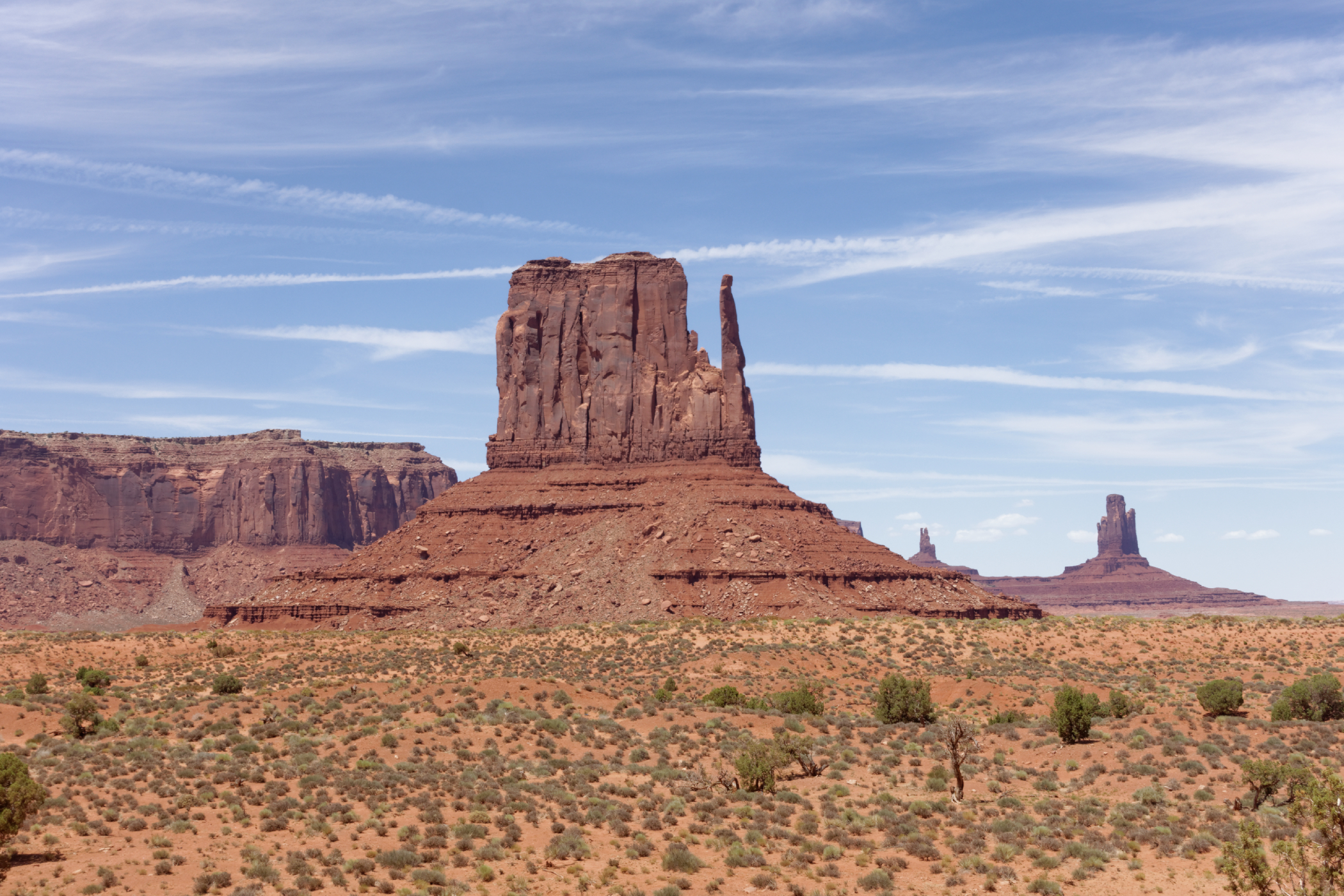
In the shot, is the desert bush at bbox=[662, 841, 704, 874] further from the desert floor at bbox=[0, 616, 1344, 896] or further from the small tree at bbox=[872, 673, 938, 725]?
the small tree at bbox=[872, 673, 938, 725]

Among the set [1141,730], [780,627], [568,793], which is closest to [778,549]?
[780,627]

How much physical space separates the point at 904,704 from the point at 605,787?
17.0 metres

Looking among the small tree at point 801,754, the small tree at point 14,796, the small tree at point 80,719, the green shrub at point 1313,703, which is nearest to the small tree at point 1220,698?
the green shrub at point 1313,703

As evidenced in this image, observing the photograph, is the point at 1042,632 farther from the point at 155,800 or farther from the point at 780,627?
the point at 155,800

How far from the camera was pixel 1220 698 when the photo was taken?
43.4 meters

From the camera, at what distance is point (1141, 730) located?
40250mm

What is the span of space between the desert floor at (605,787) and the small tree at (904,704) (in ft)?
3.35

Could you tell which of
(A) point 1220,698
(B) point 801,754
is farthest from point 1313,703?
(B) point 801,754

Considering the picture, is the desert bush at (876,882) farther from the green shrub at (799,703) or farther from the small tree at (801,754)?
the green shrub at (799,703)

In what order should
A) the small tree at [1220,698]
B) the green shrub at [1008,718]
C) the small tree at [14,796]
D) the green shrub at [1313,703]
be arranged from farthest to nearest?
the green shrub at [1008,718] → the small tree at [1220,698] → the green shrub at [1313,703] → the small tree at [14,796]

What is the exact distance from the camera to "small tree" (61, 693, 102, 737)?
3875cm

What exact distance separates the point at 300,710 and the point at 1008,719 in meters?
24.7

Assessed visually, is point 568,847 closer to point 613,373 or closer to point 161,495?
point 613,373

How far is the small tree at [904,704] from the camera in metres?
45.9
